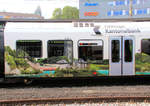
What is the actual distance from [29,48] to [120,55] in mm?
4452

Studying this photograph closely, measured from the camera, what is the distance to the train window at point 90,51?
972cm

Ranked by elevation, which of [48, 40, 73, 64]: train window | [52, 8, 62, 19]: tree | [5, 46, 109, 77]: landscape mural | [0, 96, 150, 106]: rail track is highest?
[52, 8, 62, 19]: tree

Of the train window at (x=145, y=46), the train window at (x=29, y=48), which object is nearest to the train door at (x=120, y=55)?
the train window at (x=145, y=46)

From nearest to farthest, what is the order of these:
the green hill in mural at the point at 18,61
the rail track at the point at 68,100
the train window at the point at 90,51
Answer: the rail track at the point at 68,100 < the green hill in mural at the point at 18,61 < the train window at the point at 90,51

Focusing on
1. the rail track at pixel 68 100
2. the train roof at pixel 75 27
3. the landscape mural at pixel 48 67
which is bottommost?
the rail track at pixel 68 100

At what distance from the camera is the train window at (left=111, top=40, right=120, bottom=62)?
9766 mm

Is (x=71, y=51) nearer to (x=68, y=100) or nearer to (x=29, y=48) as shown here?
(x=29, y=48)

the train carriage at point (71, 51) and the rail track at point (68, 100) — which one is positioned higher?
the train carriage at point (71, 51)

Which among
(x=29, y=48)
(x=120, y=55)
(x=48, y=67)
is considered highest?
(x=29, y=48)

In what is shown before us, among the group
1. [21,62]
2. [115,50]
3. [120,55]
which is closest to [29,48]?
[21,62]

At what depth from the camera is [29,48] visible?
9.64m

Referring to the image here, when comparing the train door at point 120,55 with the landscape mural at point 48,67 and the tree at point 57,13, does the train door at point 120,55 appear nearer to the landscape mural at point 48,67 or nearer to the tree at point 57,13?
the landscape mural at point 48,67

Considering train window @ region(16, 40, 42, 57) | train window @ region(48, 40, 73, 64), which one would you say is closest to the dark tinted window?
train window @ region(48, 40, 73, 64)

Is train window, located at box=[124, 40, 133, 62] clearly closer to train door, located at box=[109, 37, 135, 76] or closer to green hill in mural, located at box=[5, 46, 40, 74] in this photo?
train door, located at box=[109, 37, 135, 76]
